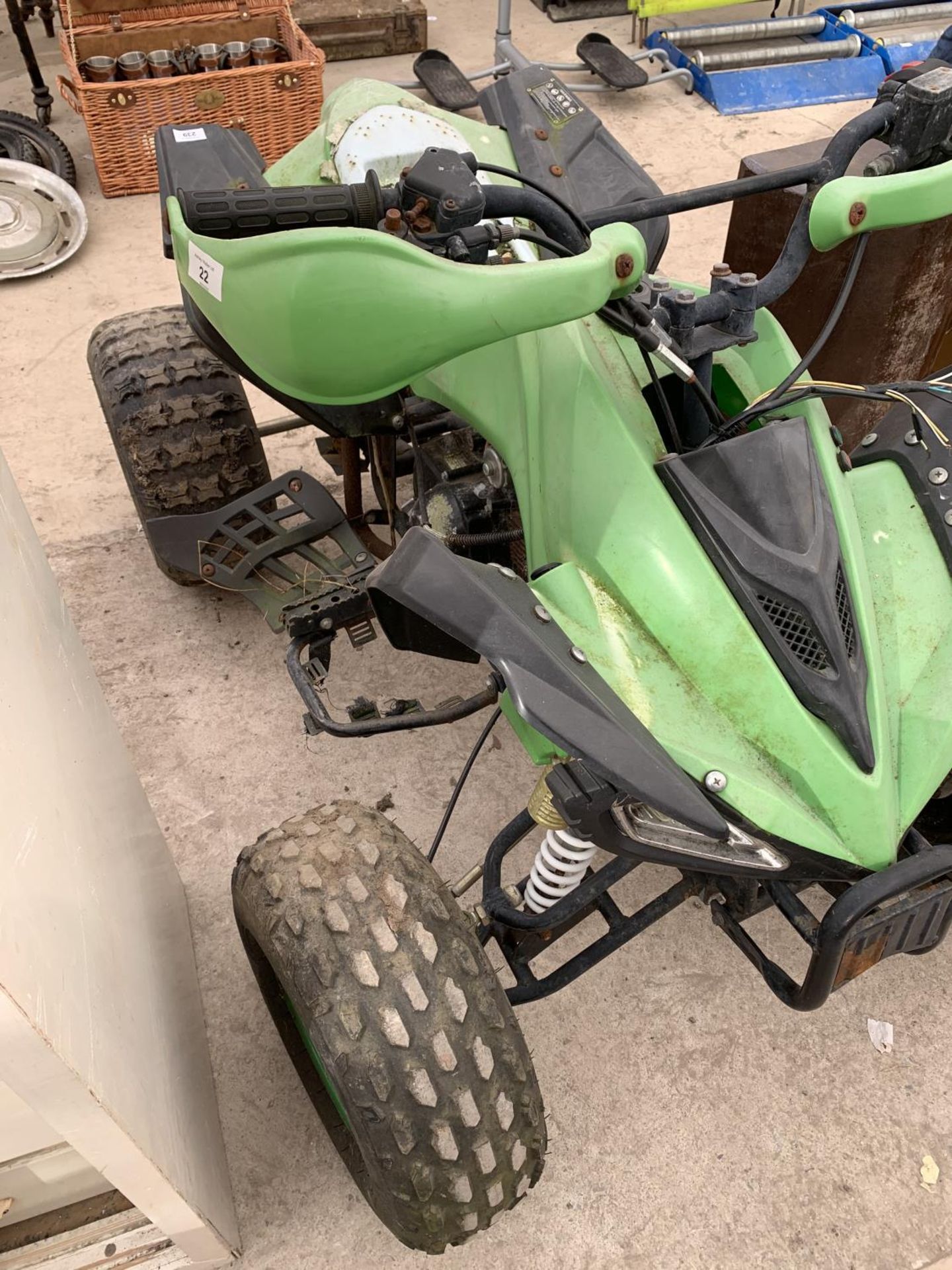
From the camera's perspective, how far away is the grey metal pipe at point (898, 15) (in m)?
5.66

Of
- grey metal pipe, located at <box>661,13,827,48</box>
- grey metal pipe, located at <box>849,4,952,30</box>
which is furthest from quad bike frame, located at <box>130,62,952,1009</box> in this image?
grey metal pipe, located at <box>849,4,952,30</box>

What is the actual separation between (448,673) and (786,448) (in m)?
1.31

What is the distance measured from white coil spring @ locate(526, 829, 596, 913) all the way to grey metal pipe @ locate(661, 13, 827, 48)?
211 inches

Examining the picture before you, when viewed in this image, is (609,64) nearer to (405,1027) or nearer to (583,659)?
(583,659)

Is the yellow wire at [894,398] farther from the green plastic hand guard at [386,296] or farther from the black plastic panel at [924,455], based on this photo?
the green plastic hand guard at [386,296]

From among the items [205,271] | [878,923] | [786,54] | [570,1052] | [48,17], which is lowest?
[570,1052]

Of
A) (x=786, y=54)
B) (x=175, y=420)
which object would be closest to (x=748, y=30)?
(x=786, y=54)

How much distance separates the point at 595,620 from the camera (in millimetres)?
1438

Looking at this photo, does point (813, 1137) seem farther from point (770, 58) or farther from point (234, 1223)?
point (770, 58)

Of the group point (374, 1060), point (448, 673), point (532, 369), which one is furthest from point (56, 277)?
point (374, 1060)

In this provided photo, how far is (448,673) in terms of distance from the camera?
2.61 m

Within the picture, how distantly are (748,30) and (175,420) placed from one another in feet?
15.5

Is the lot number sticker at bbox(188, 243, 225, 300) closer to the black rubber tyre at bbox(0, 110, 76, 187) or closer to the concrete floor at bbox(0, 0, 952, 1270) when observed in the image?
the concrete floor at bbox(0, 0, 952, 1270)

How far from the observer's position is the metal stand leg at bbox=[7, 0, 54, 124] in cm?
430
